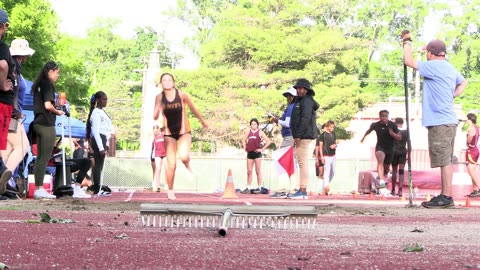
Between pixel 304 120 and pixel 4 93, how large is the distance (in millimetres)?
7479

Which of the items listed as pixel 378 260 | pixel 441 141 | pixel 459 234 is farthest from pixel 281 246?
pixel 441 141

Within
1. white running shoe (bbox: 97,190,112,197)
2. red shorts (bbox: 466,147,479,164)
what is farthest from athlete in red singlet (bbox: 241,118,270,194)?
white running shoe (bbox: 97,190,112,197)

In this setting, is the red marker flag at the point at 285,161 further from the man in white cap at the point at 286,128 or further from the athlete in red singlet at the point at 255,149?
the athlete in red singlet at the point at 255,149

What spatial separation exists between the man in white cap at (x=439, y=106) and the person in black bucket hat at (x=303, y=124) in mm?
3888

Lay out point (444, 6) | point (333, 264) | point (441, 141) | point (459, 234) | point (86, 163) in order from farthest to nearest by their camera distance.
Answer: point (444, 6), point (86, 163), point (441, 141), point (459, 234), point (333, 264)

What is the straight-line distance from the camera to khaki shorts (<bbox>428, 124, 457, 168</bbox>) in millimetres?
13391

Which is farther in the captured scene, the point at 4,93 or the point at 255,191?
the point at 255,191

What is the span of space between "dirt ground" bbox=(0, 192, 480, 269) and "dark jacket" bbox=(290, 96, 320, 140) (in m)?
7.04

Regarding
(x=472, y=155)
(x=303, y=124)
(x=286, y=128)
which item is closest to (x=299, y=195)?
(x=303, y=124)

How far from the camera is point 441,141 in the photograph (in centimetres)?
1345

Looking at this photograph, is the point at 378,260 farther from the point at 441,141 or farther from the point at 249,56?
the point at 249,56

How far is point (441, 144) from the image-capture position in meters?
13.4

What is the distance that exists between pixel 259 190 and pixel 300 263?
759 inches

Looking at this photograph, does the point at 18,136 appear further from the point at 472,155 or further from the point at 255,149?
the point at 472,155
